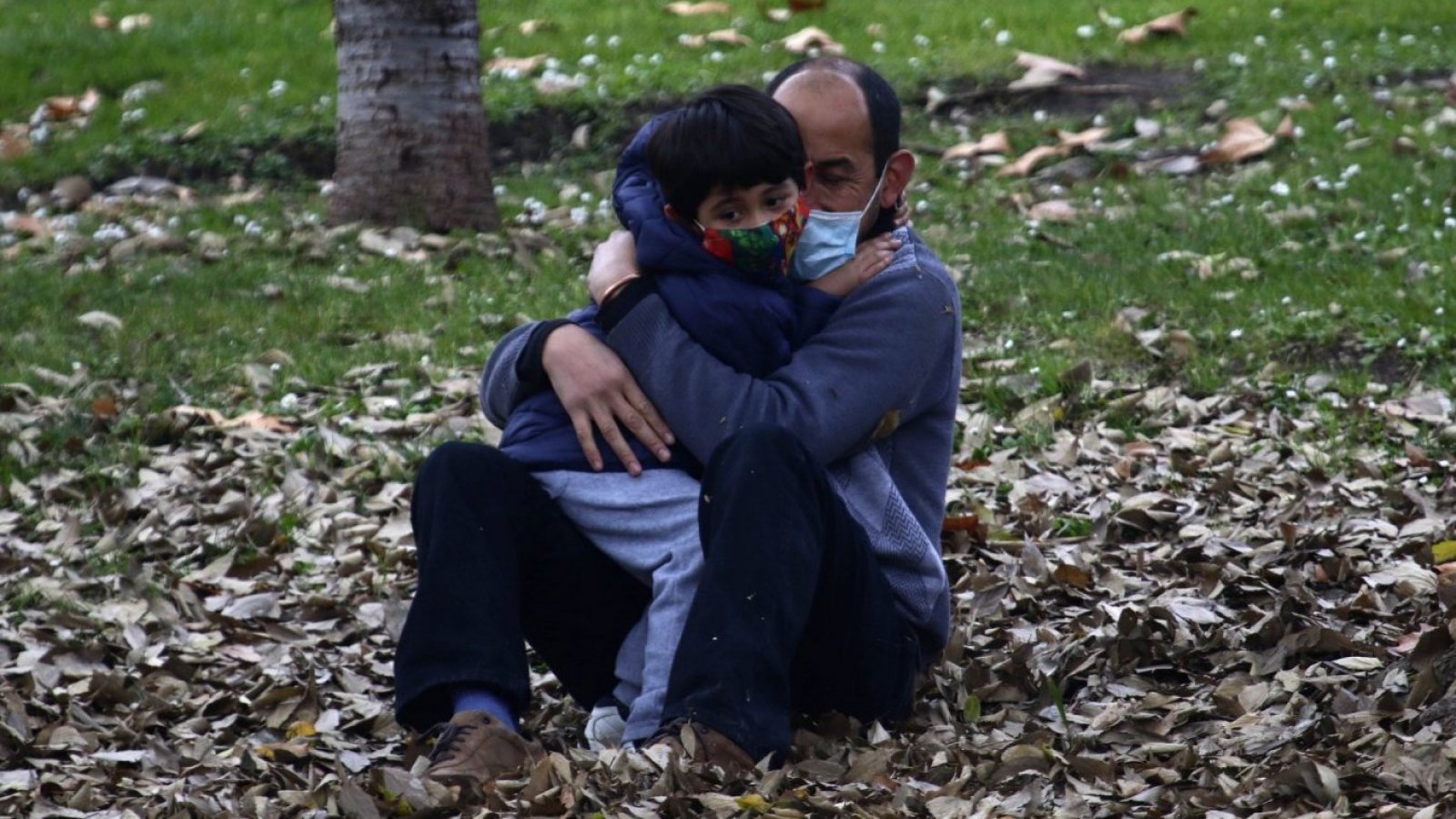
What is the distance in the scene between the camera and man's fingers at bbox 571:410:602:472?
11.9 ft

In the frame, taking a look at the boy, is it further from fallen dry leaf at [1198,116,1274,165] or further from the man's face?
fallen dry leaf at [1198,116,1274,165]

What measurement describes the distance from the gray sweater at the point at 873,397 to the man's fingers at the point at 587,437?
13cm

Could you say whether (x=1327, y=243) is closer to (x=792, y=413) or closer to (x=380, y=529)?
(x=380, y=529)

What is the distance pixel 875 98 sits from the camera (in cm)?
376

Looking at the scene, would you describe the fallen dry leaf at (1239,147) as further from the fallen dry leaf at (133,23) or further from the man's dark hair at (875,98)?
the fallen dry leaf at (133,23)

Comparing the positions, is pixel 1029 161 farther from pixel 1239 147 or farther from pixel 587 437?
pixel 587 437

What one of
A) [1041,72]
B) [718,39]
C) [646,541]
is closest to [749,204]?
[646,541]

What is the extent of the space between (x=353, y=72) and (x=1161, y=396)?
13.6 ft

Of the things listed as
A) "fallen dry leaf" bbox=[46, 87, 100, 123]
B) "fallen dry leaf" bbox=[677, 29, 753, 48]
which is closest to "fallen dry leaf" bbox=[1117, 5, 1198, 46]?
"fallen dry leaf" bbox=[677, 29, 753, 48]

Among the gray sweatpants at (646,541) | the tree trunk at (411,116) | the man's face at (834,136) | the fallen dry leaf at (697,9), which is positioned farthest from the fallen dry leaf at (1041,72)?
the gray sweatpants at (646,541)

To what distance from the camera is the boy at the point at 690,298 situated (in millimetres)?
3486

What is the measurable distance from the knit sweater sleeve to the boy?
0.06 meters

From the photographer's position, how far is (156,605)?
15.9 feet

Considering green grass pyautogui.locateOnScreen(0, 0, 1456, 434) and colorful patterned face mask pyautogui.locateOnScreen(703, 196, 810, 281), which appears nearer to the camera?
colorful patterned face mask pyautogui.locateOnScreen(703, 196, 810, 281)
